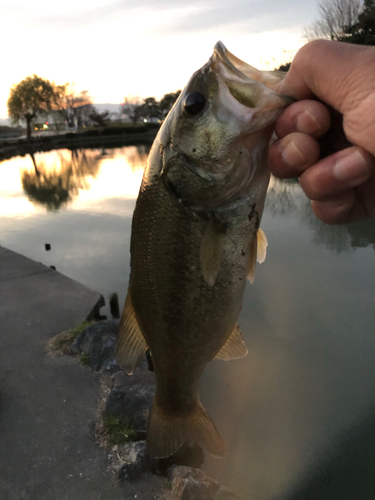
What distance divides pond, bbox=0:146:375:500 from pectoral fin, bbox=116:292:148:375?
2381 millimetres

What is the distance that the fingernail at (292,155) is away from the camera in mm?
1281

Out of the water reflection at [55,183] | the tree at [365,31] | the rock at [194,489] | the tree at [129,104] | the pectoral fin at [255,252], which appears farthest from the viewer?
the tree at [129,104]

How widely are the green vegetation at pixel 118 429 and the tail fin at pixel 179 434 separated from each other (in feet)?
4.37

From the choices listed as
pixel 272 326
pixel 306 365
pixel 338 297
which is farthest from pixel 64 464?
pixel 338 297

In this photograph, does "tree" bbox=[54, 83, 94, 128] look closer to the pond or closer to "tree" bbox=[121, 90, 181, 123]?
"tree" bbox=[121, 90, 181, 123]

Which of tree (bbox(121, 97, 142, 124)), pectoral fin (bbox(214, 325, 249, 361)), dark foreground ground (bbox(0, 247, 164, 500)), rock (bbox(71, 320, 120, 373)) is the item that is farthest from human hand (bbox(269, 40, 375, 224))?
tree (bbox(121, 97, 142, 124))

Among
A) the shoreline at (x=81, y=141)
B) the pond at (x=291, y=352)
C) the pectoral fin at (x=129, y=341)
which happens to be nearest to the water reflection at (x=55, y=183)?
the pond at (x=291, y=352)

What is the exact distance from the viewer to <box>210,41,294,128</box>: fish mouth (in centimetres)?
122

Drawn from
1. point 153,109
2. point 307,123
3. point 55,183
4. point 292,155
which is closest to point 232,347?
point 292,155

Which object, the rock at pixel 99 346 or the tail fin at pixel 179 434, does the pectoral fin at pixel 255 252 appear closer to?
the tail fin at pixel 179 434

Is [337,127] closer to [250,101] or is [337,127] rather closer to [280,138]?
[280,138]

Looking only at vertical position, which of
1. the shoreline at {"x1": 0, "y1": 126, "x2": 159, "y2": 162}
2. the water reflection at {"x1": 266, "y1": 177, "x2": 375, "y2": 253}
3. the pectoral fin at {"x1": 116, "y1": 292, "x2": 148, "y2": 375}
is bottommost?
the water reflection at {"x1": 266, "y1": 177, "x2": 375, "y2": 253}

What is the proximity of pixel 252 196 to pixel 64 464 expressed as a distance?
2.90 m

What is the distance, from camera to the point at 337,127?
1.35m
